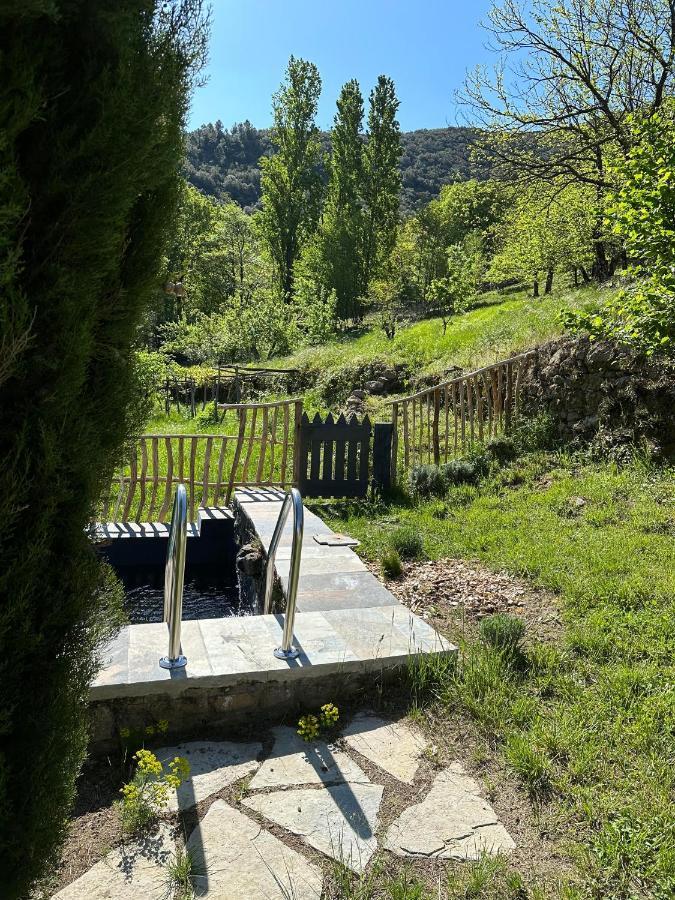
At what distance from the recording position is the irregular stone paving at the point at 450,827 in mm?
2336

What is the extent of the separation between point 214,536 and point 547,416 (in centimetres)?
468

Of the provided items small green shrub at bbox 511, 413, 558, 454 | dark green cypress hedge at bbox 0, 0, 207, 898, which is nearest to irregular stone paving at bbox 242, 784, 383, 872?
dark green cypress hedge at bbox 0, 0, 207, 898

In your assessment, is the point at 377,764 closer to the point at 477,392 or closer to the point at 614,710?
the point at 614,710

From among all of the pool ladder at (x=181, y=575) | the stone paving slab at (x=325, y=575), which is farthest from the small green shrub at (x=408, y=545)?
the pool ladder at (x=181, y=575)

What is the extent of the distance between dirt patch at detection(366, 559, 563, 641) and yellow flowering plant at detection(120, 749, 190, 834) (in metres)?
1.99

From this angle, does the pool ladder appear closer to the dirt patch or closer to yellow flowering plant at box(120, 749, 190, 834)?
yellow flowering plant at box(120, 749, 190, 834)

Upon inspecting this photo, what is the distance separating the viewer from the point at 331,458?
25.8 ft

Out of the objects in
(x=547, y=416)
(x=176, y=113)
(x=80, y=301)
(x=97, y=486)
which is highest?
(x=176, y=113)

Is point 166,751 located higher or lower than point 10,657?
lower

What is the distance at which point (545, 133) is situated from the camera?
43.6 feet

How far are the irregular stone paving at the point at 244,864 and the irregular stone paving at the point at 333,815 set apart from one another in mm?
94

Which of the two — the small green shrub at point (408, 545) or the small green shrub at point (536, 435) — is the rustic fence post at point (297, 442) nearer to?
the small green shrub at point (408, 545)

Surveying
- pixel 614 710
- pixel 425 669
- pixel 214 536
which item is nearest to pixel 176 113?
pixel 425 669

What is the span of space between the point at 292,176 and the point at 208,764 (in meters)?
35.7
